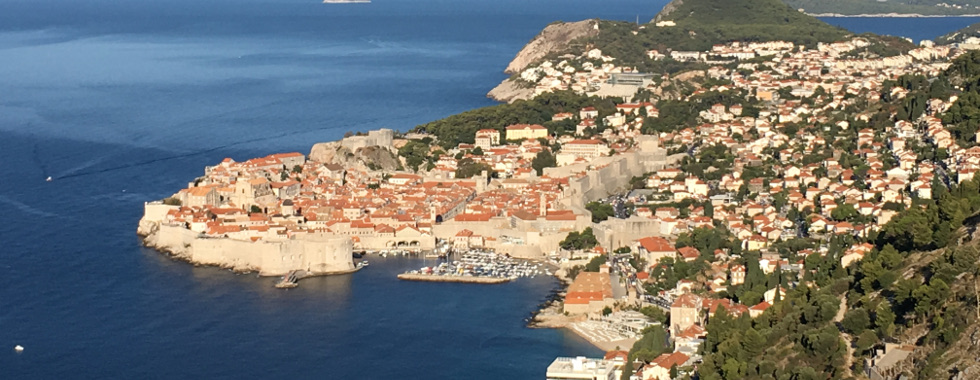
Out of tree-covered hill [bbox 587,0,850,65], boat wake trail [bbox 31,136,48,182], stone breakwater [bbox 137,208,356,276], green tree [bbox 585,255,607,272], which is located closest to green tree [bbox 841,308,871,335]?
green tree [bbox 585,255,607,272]

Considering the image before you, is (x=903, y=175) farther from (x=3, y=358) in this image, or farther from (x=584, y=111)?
(x=3, y=358)

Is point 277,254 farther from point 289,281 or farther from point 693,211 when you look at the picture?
point 693,211

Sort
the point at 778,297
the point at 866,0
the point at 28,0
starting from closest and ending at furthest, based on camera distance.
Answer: the point at 778,297, the point at 866,0, the point at 28,0

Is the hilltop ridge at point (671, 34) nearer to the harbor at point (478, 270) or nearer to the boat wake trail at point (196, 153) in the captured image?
the boat wake trail at point (196, 153)

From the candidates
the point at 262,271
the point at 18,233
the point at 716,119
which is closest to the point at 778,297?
the point at 262,271

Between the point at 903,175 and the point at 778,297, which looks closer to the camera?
the point at 778,297

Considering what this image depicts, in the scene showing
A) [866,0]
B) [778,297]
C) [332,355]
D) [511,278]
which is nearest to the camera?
[778,297]

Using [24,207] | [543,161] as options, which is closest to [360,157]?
[543,161]
